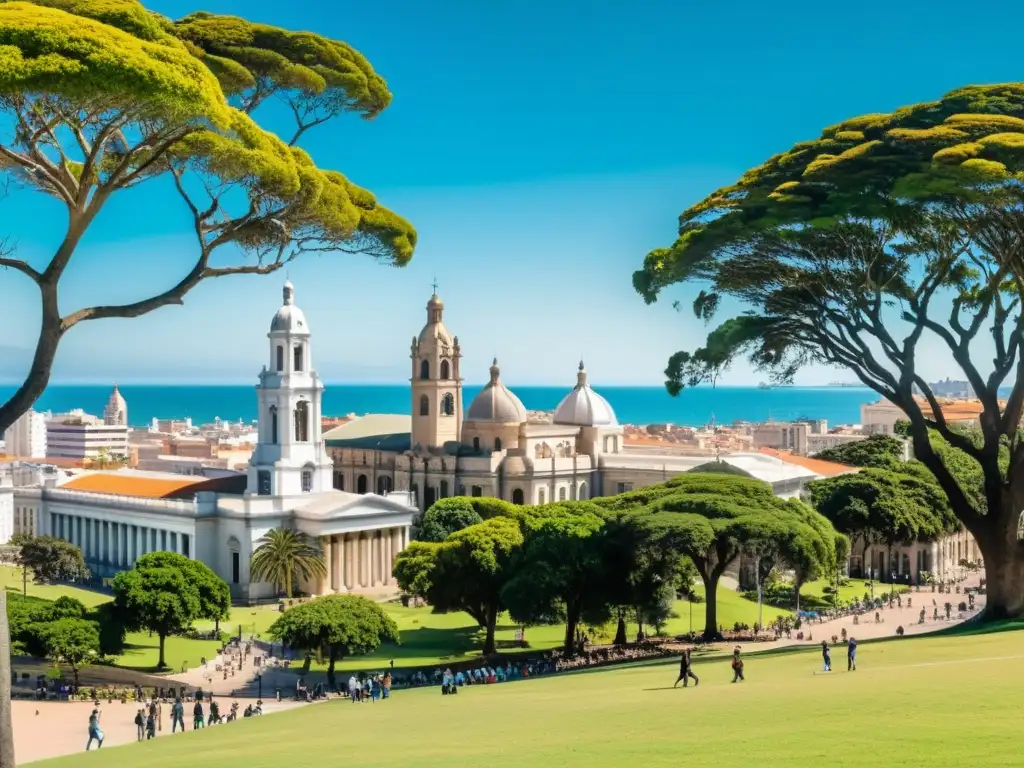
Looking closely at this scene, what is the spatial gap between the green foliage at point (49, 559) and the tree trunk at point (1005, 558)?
55.1 metres

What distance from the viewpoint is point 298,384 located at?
3078 inches

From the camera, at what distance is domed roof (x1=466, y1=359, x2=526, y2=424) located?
9225 centimetres

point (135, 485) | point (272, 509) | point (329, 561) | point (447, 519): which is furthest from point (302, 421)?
point (135, 485)

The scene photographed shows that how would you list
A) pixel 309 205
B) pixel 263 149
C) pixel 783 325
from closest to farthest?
1. pixel 263 149
2. pixel 309 205
3. pixel 783 325

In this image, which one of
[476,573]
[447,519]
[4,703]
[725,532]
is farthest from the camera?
[447,519]

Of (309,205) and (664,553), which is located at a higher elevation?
(309,205)

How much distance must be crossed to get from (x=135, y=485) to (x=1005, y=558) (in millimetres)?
63405

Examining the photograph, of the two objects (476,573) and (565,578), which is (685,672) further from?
(476,573)

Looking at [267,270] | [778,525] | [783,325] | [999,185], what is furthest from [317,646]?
[999,185]

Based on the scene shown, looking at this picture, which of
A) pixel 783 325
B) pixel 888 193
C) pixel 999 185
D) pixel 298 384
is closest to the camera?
pixel 999 185

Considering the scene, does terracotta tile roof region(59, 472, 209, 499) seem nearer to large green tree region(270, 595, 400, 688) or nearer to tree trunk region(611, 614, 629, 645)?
large green tree region(270, 595, 400, 688)

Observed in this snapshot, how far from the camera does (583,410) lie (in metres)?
100

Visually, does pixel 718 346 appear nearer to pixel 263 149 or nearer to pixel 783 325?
pixel 783 325

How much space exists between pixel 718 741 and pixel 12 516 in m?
84.0
